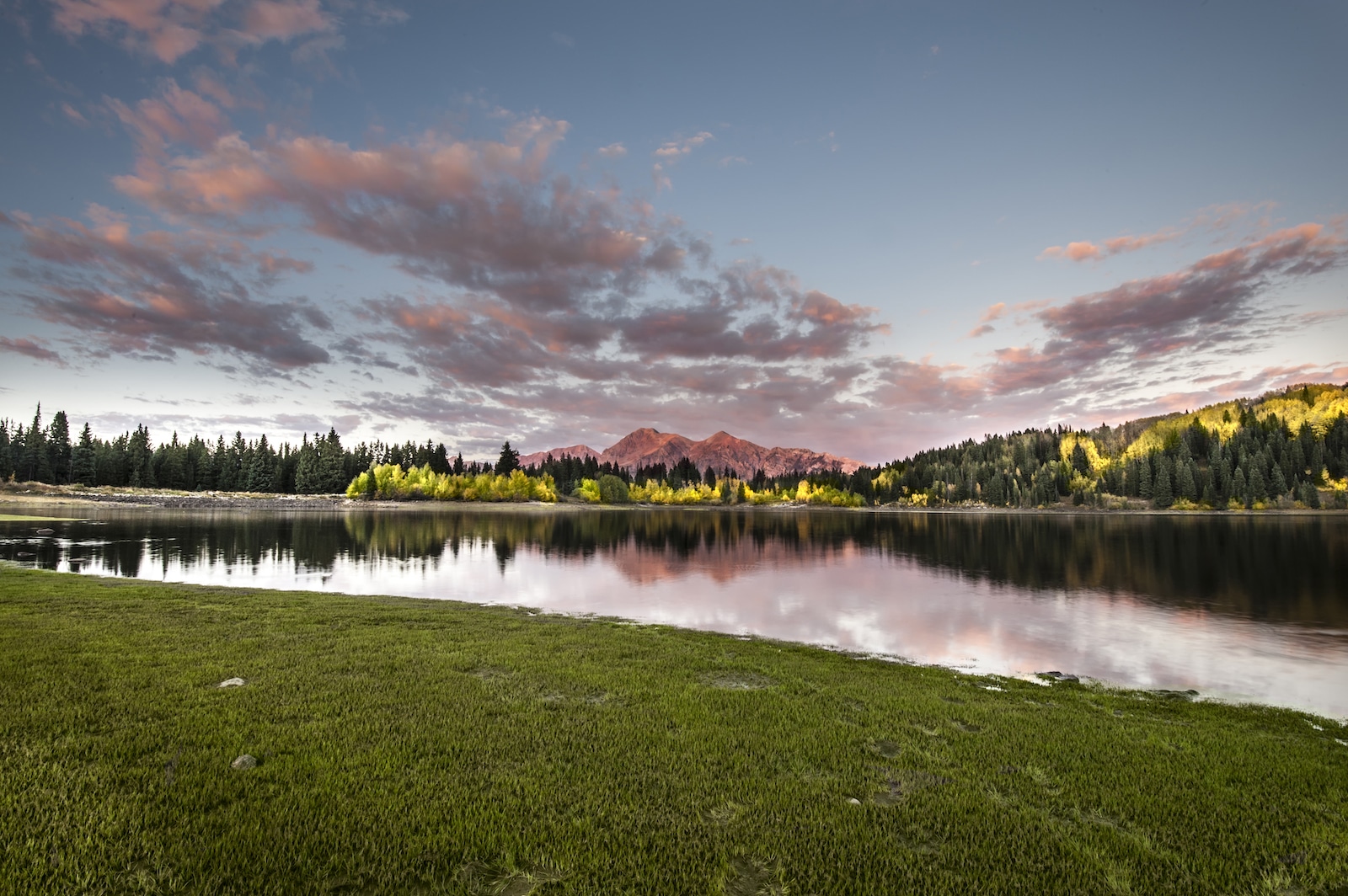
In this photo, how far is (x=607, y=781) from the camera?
26.8 ft

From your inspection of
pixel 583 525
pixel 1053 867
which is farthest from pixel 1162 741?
pixel 583 525

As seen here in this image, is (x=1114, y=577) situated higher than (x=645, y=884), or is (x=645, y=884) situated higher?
(x=645, y=884)

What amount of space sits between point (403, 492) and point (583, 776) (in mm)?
200879

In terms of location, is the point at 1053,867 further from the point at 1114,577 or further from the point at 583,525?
the point at 583,525

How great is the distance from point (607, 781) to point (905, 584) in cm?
4337

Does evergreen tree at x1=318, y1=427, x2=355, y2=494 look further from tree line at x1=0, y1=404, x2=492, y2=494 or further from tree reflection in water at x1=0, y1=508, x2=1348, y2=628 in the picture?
tree reflection in water at x1=0, y1=508, x2=1348, y2=628

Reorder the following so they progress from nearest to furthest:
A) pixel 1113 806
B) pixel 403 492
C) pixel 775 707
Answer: pixel 1113 806, pixel 775 707, pixel 403 492

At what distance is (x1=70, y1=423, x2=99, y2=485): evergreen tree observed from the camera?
15000cm

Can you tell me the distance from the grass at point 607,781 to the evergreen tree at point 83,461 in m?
193

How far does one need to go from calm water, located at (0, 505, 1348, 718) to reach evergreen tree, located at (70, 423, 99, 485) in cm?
9398

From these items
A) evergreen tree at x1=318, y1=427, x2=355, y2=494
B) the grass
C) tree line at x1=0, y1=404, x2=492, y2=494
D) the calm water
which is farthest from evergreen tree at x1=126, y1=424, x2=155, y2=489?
the grass

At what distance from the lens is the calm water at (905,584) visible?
80.8 ft

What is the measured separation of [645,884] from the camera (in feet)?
19.8

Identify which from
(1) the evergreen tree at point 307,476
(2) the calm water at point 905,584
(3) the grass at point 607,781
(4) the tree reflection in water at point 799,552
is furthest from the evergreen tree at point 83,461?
(3) the grass at point 607,781
